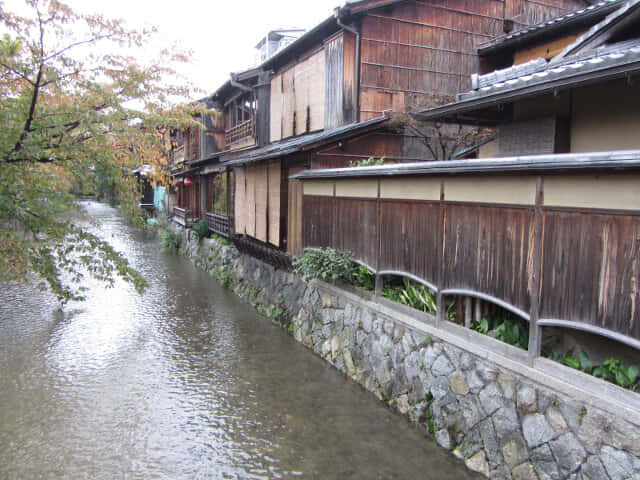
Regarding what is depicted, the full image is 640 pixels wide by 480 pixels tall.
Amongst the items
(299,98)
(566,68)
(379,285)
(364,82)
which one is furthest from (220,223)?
(566,68)

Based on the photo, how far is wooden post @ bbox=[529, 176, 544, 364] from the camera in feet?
17.3

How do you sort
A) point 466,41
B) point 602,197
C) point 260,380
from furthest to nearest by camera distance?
point 466,41
point 260,380
point 602,197

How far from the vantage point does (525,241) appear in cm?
550

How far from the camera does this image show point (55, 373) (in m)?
9.62

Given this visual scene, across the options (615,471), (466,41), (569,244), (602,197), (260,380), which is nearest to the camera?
(615,471)

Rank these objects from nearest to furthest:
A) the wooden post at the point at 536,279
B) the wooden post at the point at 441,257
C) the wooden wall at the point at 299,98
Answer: the wooden post at the point at 536,279, the wooden post at the point at 441,257, the wooden wall at the point at 299,98

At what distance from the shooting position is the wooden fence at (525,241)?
4.50m

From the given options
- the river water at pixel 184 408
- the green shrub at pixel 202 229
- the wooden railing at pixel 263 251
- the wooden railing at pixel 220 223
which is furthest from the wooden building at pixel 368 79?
the green shrub at pixel 202 229

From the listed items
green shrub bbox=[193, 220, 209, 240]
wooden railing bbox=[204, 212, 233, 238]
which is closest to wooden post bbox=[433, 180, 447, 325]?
wooden railing bbox=[204, 212, 233, 238]

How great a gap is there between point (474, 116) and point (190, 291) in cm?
1273

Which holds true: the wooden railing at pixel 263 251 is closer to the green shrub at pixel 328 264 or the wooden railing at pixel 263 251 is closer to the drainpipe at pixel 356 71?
the green shrub at pixel 328 264

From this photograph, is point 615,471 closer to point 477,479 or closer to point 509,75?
point 477,479

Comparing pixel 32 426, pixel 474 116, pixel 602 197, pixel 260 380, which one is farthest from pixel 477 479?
pixel 32 426

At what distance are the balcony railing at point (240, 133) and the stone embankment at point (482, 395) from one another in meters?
12.4
